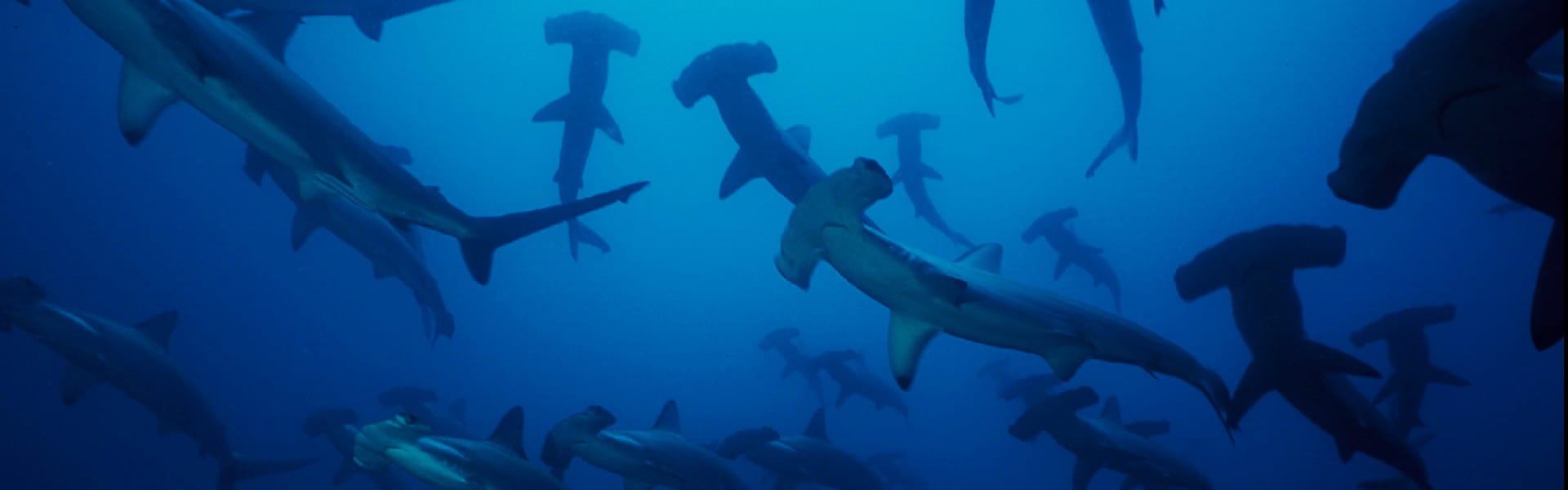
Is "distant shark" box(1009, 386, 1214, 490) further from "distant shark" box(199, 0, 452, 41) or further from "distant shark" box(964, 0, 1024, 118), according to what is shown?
"distant shark" box(199, 0, 452, 41)

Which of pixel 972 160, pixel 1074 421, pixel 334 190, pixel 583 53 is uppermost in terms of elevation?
pixel 972 160

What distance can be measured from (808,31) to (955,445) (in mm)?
17983

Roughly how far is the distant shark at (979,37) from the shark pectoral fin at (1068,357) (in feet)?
7.81

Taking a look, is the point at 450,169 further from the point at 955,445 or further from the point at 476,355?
the point at 955,445

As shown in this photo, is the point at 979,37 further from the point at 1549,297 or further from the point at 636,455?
Answer: the point at 636,455

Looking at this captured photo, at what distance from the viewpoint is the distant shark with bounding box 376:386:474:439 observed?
7.82m

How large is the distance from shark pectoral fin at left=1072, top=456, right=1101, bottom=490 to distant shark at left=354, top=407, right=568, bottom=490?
4925 mm

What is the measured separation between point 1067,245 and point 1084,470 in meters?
7.17

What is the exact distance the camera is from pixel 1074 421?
5.82 metres

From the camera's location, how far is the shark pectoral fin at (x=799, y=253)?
8.41 feet

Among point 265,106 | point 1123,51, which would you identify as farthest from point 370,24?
point 1123,51

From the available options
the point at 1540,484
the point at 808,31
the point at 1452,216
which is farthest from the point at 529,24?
the point at 1452,216

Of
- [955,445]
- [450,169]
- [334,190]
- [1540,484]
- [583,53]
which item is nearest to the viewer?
[334,190]

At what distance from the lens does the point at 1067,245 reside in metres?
13.0
